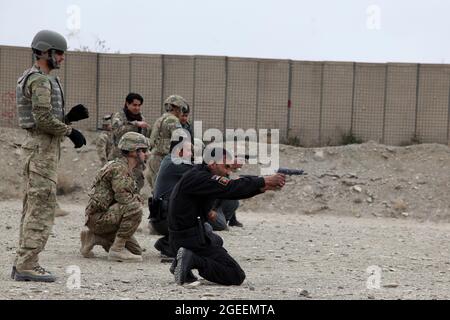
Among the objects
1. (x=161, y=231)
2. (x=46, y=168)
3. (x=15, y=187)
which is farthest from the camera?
(x=15, y=187)

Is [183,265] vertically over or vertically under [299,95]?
under

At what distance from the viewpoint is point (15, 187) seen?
21891mm

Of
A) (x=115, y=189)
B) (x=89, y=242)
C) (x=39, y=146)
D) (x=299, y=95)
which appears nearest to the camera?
(x=39, y=146)

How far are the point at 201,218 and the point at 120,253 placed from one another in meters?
1.83

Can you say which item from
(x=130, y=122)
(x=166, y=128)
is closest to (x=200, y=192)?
(x=130, y=122)

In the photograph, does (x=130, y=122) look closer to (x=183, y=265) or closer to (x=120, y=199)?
(x=120, y=199)

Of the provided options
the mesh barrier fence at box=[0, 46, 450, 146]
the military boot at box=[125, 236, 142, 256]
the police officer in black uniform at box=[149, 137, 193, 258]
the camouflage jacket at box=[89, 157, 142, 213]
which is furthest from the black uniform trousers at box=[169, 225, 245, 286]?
the mesh barrier fence at box=[0, 46, 450, 146]

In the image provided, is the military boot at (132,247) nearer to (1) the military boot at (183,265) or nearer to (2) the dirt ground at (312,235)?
(2) the dirt ground at (312,235)

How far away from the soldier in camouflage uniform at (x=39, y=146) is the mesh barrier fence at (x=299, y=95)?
616 inches

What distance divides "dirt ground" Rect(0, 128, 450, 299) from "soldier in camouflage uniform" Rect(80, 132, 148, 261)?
0.33 m

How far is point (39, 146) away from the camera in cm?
868
